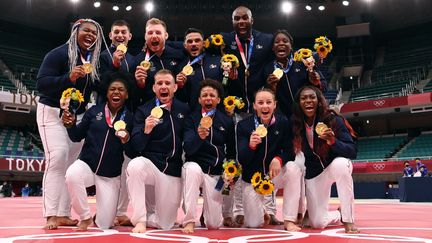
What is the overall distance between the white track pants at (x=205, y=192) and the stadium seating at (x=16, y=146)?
64.7 feet

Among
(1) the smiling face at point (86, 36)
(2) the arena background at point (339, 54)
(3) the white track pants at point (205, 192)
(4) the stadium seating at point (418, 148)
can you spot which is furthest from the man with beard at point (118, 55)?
(4) the stadium seating at point (418, 148)

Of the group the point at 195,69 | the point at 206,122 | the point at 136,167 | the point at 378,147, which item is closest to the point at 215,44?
the point at 195,69

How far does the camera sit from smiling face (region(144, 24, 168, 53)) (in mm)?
5230

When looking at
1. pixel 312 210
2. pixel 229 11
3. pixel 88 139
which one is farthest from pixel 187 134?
pixel 229 11

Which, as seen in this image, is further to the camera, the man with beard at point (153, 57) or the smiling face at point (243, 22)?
the smiling face at point (243, 22)

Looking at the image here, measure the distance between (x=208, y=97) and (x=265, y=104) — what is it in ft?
Answer: 2.07

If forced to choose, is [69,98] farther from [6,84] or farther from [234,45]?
[6,84]

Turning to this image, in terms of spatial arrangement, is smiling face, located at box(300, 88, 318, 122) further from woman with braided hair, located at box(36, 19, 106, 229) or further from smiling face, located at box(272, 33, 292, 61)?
woman with braided hair, located at box(36, 19, 106, 229)

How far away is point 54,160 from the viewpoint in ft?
15.6

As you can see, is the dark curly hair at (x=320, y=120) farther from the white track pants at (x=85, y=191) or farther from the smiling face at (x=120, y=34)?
the smiling face at (x=120, y=34)

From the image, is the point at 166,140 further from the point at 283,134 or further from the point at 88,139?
the point at 283,134

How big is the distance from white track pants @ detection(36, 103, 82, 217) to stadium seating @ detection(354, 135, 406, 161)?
2117 centimetres

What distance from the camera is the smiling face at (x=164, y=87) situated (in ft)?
15.4

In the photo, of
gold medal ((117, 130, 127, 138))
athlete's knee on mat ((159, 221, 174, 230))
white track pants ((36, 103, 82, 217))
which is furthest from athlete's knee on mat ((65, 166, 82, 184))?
athlete's knee on mat ((159, 221, 174, 230))
